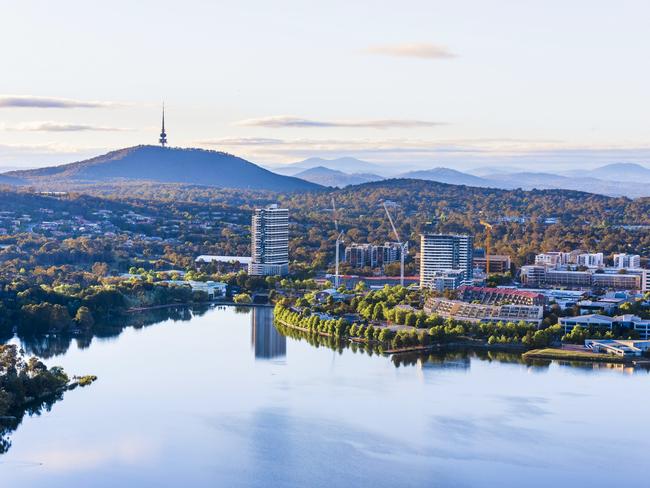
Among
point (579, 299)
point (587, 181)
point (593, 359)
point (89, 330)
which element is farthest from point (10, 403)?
point (587, 181)

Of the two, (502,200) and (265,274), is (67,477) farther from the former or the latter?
(502,200)

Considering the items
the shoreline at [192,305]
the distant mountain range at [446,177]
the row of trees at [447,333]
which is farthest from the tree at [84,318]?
the distant mountain range at [446,177]

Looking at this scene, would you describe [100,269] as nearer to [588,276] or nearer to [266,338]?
[266,338]

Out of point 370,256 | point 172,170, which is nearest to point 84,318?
point 370,256

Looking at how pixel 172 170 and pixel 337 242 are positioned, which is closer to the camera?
pixel 337 242

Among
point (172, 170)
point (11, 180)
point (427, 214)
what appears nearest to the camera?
point (427, 214)

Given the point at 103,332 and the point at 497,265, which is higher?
the point at 497,265

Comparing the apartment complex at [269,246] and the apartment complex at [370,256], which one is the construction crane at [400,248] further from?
the apartment complex at [269,246]
